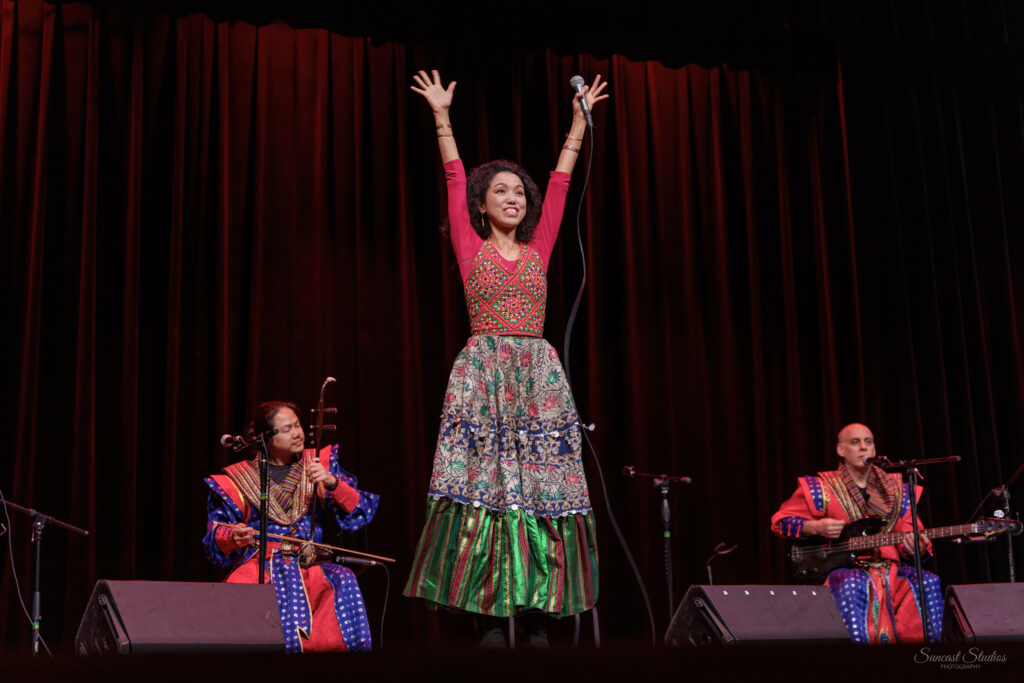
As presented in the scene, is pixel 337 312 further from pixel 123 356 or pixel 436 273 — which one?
pixel 123 356

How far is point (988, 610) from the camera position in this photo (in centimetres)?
330

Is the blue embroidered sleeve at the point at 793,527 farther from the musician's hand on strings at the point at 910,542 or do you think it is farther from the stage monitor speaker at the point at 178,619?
the stage monitor speaker at the point at 178,619

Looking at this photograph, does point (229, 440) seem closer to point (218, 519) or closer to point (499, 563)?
point (218, 519)

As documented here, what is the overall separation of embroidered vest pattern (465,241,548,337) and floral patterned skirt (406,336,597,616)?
48 mm

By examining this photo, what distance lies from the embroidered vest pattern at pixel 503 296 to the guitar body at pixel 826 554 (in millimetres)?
2024

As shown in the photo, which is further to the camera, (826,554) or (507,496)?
(826,554)

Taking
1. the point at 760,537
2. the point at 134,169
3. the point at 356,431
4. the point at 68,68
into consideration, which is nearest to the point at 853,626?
the point at 760,537

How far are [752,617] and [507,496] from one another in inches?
29.2

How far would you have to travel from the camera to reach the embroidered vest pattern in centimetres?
327

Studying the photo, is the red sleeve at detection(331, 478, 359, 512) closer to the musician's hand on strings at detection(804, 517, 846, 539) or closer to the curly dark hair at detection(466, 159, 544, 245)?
the curly dark hair at detection(466, 159, 544, 245)

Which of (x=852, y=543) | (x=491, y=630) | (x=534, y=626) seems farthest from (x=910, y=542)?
(x=491, y=630)

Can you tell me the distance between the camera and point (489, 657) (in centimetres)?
112

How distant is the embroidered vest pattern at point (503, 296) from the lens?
10.7ft

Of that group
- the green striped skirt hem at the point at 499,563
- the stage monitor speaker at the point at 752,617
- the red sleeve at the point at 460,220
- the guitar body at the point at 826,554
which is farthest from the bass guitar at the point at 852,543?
the red sleeve at the point at 460,220
